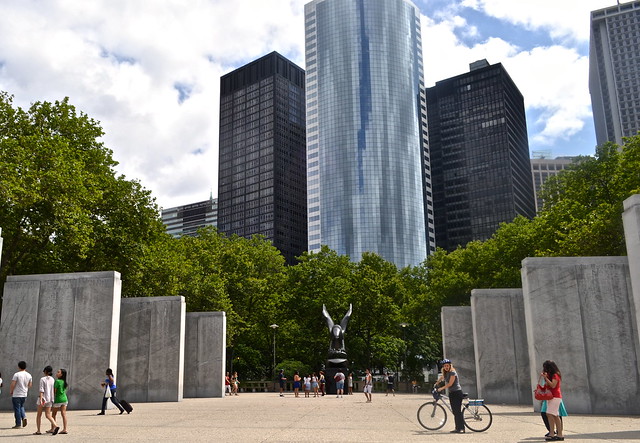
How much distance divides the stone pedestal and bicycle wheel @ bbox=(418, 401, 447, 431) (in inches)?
504

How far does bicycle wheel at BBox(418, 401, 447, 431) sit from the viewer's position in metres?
13.8

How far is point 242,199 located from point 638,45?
138 metres

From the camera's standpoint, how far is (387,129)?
154 metres

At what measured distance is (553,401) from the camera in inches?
472

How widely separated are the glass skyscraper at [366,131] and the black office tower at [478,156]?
9436 mm

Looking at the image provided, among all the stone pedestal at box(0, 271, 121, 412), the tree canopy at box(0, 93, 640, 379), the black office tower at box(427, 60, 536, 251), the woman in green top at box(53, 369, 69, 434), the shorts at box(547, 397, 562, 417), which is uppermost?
the black office tower at box(427, 60, 536, 251)

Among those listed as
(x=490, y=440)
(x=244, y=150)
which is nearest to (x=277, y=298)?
(x=490, y=440)

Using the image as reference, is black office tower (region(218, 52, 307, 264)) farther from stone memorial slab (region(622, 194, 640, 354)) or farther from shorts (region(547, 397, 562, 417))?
shorts (region(547, 397, 562, 417))

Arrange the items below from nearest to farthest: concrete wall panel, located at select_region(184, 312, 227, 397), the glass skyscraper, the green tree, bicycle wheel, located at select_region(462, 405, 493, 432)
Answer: bicycle wheel, located at select_region(462, 405, 493, 432)
the green tree
concrete wall panel, located at select_region(184, 312, 227, 397)
the glass skyscraper

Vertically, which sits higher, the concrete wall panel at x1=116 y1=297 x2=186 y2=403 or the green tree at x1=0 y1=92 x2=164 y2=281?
the green tree at x1=0 y1=92 x2=164 y2=281

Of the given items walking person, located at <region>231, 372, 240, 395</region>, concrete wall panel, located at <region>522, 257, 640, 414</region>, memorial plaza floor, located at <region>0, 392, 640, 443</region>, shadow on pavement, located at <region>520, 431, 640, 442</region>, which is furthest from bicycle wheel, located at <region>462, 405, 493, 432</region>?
walking person, located at <region>231, 372, 240, 395</region>

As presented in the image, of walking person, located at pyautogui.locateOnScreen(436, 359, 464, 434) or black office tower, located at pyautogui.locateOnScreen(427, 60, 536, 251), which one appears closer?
walking person, located at pyautogui.locateOnScreen(436, 359, 464, 434)

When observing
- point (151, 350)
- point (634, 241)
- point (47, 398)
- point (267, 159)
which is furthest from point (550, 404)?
point (267, 159)

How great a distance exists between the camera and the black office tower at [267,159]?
179625 millimetres
